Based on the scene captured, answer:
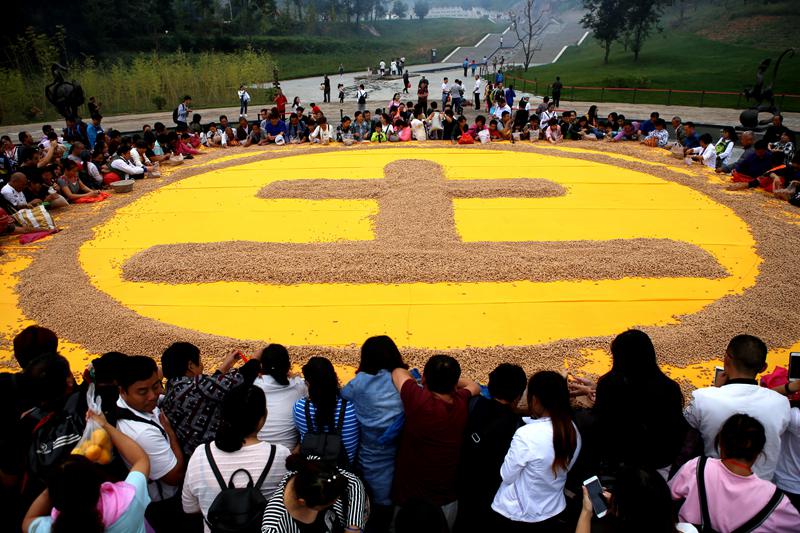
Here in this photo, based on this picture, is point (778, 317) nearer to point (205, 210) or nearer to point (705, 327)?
point (705, 327)

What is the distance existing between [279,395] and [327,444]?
0.66 metres

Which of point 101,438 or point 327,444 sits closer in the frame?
point 101,438

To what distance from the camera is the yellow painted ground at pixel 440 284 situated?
20.7 ft

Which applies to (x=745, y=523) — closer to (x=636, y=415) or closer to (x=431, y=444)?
(x=636, y=415)

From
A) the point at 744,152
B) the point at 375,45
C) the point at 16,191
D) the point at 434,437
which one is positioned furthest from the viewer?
the point at 375,45

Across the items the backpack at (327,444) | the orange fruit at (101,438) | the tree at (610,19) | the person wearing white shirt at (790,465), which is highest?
the tree at (610,19)

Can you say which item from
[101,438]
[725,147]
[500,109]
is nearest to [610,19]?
[500,109]

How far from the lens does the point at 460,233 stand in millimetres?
8836

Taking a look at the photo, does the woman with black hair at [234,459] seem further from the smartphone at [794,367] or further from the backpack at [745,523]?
the smartphone at [794,367]

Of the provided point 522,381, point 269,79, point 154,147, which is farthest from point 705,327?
point 269,79

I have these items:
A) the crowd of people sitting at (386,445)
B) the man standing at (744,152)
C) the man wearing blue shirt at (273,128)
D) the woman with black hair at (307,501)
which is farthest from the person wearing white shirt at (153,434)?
the man wearing blue shirt at (273,128)

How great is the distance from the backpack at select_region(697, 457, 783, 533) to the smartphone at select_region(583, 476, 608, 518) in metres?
0.65

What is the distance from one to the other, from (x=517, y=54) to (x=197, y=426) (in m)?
58.6

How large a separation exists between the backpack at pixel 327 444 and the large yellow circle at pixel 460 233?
2.40 m
